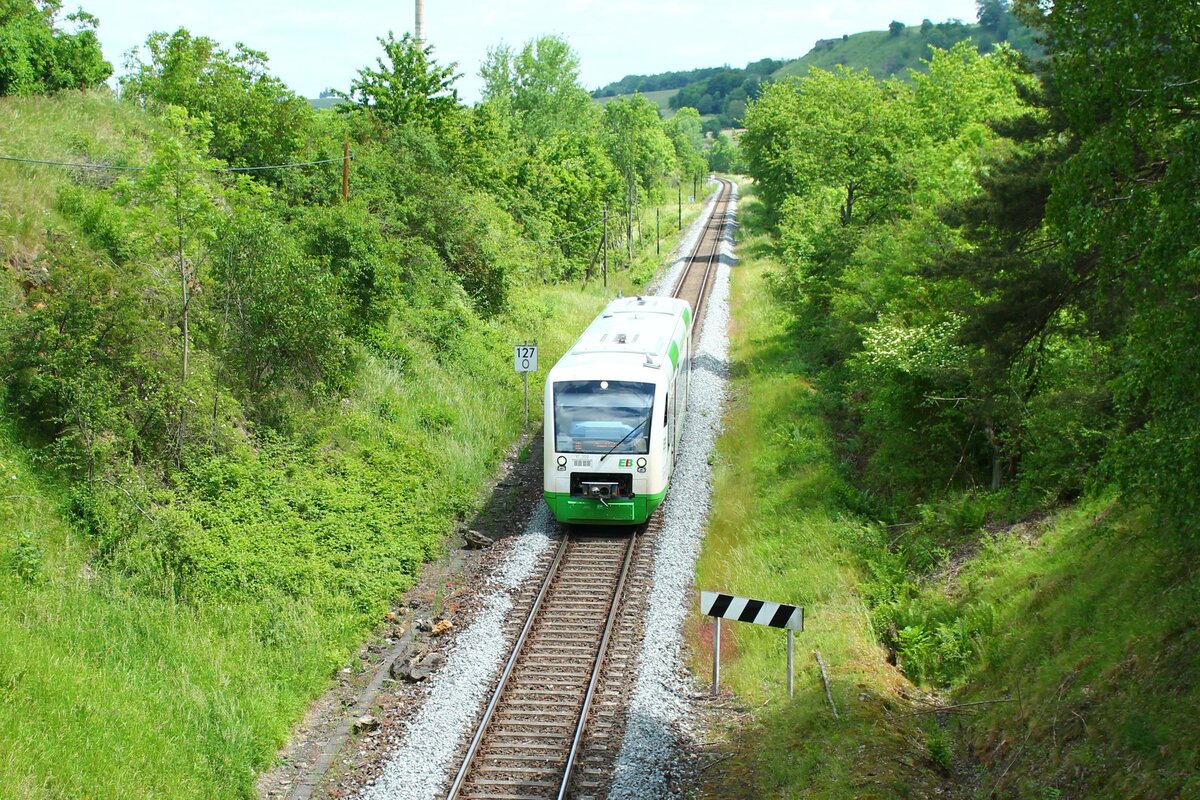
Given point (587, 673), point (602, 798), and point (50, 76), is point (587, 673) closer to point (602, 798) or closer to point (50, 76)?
point (602, 798)

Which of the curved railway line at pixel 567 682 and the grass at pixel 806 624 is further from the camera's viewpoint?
the curved railway line at pixel 567 682

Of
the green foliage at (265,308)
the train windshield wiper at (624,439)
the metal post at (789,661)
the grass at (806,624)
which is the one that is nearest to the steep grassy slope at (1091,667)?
the grass at (806,624)

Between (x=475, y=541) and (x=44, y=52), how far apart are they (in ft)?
57.8

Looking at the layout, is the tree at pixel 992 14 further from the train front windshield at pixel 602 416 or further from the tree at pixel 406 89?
the train front windshield at pixel 602 416

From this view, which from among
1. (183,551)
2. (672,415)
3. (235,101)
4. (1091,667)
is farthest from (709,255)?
(1091,667)

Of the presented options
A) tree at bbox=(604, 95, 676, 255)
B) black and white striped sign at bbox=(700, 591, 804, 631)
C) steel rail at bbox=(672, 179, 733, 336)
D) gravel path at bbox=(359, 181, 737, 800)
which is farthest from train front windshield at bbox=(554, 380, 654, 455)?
tree at bbox=(604, 95, 676, 255)

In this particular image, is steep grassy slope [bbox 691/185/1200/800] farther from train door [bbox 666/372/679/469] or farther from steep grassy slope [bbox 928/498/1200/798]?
train door [bbox 666/372/679/469]

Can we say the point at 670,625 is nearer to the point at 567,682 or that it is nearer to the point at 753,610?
the point at 567,682

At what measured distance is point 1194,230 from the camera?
6.42 meters

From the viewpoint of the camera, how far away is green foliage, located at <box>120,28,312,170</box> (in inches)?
1016

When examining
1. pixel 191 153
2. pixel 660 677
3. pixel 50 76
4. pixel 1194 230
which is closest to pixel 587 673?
pixel 660 677

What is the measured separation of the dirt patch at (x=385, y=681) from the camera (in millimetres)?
10172

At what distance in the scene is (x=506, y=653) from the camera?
12.8m

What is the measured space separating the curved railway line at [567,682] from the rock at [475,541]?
1.25 m
